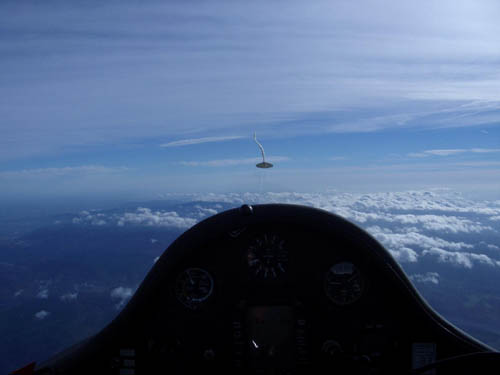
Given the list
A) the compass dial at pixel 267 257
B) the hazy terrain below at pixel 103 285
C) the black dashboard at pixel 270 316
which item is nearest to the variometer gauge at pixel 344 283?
the black dashboard at pixel 270 316

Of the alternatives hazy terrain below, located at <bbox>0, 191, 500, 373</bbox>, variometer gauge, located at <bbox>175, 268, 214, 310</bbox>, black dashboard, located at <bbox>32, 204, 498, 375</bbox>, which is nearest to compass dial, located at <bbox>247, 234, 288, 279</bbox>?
black dashboard, located at <bbox>32, 204, 498, 375</bbox>

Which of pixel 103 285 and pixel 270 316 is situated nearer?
pixel 270 316

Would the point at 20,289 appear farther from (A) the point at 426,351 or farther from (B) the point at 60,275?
(A) the point at 426,351

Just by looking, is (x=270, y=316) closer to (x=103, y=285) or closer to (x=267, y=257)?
(x=267, y=257)

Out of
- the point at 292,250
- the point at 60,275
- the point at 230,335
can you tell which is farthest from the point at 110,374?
the point at 60,275

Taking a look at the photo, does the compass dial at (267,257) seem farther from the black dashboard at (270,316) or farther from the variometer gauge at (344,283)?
the variometer gauge at (344,283)

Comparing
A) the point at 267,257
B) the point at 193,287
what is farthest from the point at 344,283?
the point at 193,287
